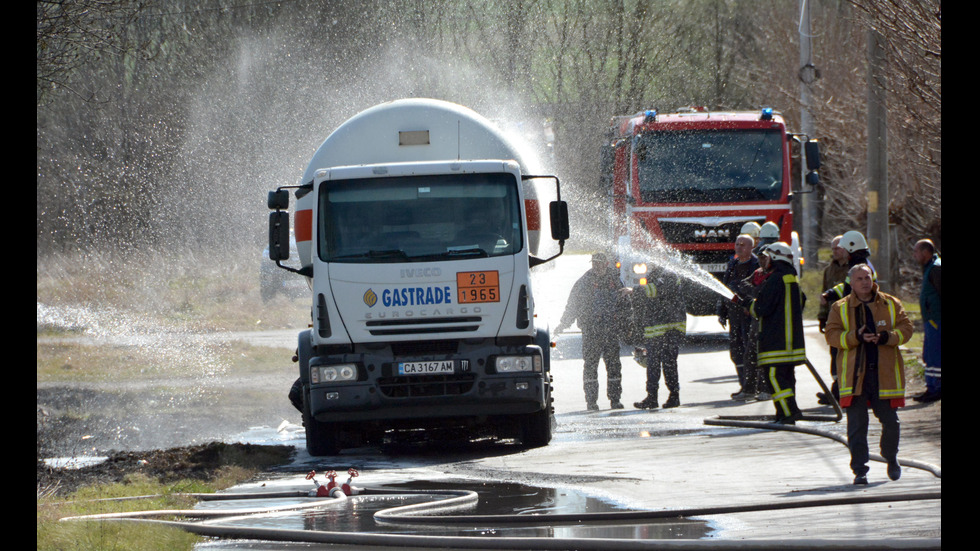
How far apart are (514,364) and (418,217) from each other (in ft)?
5.07

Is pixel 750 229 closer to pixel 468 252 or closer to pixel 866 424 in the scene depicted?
pixel 468 252

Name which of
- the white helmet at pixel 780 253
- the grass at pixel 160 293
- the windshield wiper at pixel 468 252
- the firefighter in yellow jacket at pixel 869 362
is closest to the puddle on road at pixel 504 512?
the firefighter in yellow jacket at pixel 869 362

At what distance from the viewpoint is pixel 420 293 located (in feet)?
33.2

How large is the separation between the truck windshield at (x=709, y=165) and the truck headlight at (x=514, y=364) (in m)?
8.18

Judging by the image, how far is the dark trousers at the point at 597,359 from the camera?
13.0 m

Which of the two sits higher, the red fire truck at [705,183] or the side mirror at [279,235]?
the red fire truck at [705,183]

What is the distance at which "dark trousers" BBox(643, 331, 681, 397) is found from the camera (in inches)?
509

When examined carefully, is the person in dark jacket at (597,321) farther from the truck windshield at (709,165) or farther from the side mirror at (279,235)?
→ the truck windshield at (709,165)

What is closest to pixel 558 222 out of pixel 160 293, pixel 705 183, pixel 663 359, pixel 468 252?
pixel 468 252

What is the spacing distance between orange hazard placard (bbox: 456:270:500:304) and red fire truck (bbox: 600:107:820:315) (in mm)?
7627

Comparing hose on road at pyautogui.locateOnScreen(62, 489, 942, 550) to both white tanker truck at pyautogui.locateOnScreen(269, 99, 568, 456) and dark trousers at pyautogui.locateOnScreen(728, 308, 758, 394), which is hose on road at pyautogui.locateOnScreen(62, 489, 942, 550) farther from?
dark trousers at pyautogui.locateOnScreen(728, 308, 758, 394)

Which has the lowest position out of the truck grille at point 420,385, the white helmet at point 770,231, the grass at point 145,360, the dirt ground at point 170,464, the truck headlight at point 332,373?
the dirt ground at point 170,464

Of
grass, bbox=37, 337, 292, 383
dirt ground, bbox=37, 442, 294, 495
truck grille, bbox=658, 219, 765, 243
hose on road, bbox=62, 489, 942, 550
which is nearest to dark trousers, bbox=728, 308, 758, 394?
truck grille, bbox=658, 219, 765, 243
